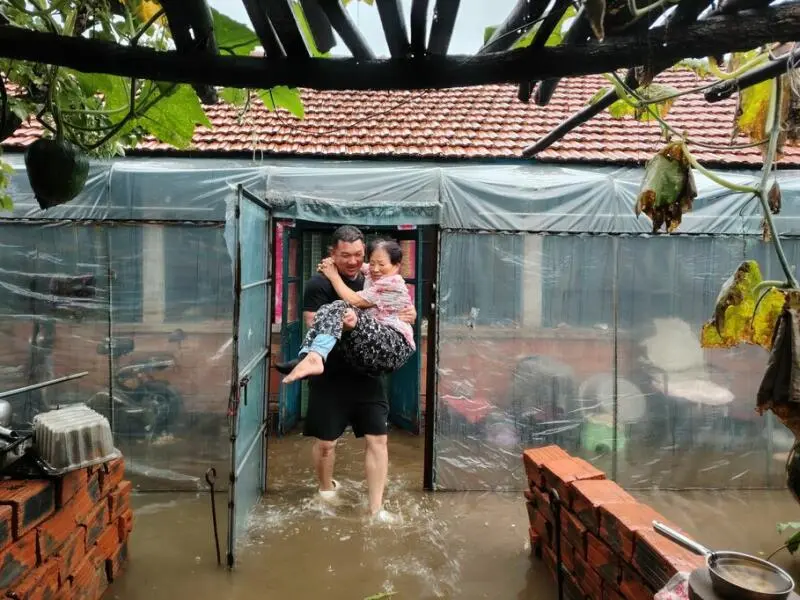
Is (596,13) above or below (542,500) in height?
above

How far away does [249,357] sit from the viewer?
11.9 feet

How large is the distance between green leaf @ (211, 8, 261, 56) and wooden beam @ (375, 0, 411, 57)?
447mm

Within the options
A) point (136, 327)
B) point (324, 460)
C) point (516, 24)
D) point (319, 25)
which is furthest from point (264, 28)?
point (136, 327)

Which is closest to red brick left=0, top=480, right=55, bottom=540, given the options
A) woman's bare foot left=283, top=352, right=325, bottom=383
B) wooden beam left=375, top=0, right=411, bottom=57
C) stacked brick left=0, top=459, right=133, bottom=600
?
stacked brick left=0, top=459, right=133, bottom=600

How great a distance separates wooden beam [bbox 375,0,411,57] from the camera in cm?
137

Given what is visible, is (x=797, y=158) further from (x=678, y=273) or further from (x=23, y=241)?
(x=23, y=241)

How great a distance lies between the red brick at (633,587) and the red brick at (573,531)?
1.23 ft

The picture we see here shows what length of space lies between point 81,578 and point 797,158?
648cm

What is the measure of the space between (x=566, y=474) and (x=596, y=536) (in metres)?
0.45

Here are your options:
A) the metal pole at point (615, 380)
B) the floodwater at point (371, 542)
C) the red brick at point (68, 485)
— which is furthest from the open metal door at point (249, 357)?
the metal pole at point (615, 380)

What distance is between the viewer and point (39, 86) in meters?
2.17

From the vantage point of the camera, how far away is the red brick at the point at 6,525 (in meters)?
2.07

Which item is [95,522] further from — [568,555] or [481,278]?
[481,278]

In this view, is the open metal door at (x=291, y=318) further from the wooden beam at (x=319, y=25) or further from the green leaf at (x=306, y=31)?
the wooden beam at (x=319, y=25)
